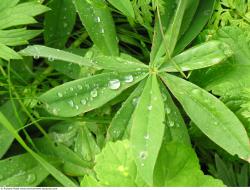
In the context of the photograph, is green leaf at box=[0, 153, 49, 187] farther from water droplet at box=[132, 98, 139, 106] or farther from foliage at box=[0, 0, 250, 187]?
water droplet at box=[132, 98, 139, 106]

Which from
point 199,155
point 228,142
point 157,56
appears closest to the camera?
point 228,142

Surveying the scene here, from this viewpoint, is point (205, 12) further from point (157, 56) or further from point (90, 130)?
point (90, 130)

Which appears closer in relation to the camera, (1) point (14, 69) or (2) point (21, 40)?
(2) point (21, 40)

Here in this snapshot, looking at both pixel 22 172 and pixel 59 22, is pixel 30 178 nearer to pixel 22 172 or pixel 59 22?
pixel 22 172

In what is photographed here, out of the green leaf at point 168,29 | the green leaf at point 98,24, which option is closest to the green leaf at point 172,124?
the green leaf at point 168,29

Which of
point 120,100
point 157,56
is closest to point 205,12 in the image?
point 157,56

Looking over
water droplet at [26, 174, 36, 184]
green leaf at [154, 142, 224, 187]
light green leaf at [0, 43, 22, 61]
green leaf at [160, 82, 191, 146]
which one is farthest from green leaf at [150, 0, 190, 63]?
water droplet at [26, 174, 36, 184]

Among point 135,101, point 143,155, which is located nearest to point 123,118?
point 135,101

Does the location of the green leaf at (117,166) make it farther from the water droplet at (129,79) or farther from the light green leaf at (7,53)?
the light green leaf at (7,53)
